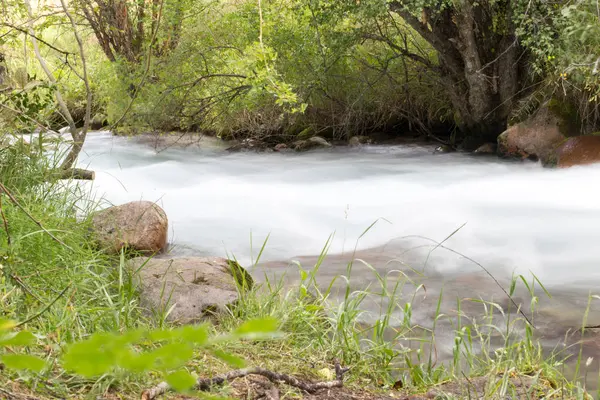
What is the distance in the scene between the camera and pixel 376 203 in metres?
7.39

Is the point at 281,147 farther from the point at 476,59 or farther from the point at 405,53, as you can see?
the point at 476,59

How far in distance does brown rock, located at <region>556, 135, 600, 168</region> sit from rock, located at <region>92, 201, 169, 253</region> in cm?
570

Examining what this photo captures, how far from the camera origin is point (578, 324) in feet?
13.2

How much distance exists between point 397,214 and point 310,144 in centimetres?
497

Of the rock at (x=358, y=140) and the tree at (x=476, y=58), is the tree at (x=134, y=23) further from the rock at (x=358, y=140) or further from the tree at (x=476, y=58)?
the rock at (x=358, y=140)

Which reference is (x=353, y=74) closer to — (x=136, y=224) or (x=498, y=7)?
(x=498, y=7)

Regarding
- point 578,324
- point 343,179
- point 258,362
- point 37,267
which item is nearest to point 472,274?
point 578,324

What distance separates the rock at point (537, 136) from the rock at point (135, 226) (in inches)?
229

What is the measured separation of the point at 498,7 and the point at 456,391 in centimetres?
722

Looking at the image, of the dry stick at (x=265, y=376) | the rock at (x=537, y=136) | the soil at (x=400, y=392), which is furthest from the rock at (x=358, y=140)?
the dry stick at (x=265, y=376)

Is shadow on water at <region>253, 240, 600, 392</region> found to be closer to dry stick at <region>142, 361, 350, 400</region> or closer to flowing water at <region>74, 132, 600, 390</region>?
flowing water at <region>74, 132, 600, 390</region>

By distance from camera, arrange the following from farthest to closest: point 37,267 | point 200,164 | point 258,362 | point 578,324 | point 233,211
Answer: point 200,164 → point 233,211 → point 578,324 → point 37,267 → point 258,362

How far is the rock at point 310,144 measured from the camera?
11532 millimetres

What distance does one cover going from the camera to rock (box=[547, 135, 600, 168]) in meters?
8.54
